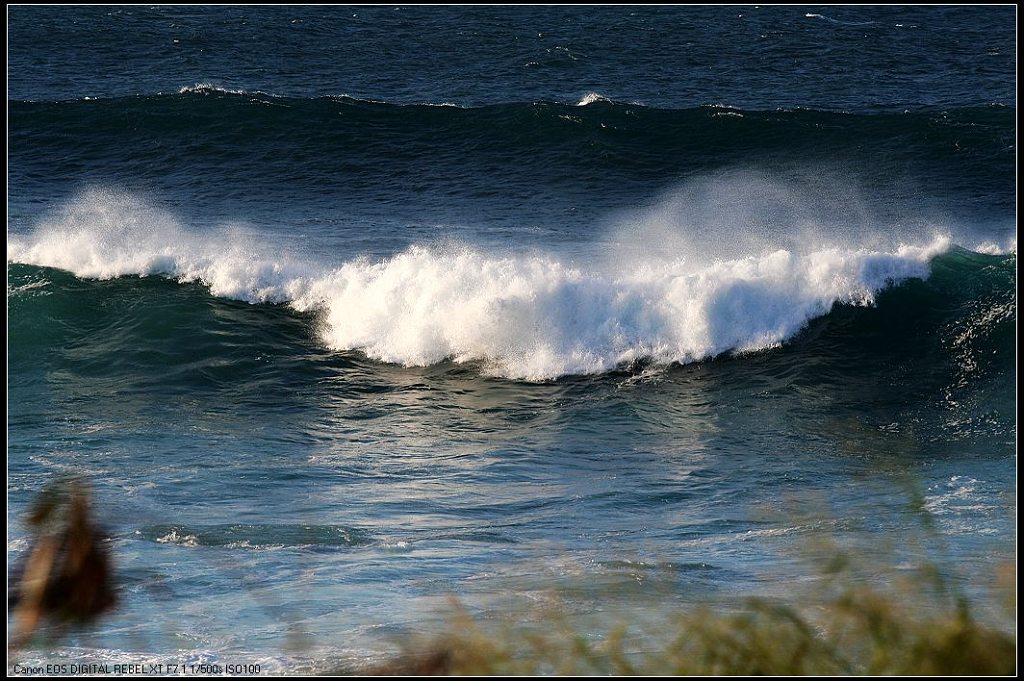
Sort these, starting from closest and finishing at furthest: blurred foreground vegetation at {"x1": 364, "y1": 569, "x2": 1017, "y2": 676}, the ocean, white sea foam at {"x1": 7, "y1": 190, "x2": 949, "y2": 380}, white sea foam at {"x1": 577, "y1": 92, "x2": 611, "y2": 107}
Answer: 1. blurred foreground vegetation at {"x1": 364, "y1": 569, "x2": 1017, "y2": 676}
2. the ocean
3. white sea foam at {"x1": 7, "y1": 190, "x2": 949, "y2": 380}
4. white sea foam at {"x1": 577, "y1": 92, "x2": 611, "y2": 107}

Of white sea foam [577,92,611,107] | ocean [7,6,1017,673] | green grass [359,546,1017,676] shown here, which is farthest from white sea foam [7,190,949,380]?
white sea foam [577,92,611,107]

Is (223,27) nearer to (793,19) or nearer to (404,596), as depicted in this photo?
(793,19)

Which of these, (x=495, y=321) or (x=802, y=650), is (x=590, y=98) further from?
(x=802, y=650)

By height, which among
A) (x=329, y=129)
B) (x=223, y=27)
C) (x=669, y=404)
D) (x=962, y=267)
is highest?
(x=223, y=27)

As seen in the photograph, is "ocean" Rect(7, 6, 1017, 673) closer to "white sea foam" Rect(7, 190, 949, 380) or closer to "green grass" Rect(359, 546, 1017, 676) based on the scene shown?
"white sea foam" Rect(7, 190, 949, 380)

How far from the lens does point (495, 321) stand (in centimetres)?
1198

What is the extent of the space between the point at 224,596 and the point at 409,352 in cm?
676

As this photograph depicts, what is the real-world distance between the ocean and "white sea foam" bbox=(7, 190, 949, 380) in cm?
5

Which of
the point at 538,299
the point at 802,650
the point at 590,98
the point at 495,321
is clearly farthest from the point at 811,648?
the point at 590,98

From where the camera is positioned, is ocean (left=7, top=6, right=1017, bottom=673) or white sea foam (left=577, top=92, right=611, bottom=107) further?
white sea foam (left=577, top=92, right=611, bottom=107)

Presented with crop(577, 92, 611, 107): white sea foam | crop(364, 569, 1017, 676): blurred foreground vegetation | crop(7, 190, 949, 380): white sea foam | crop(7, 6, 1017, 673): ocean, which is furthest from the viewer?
crop(577, 92, 611, 107): white sea foam

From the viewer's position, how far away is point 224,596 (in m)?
5.24

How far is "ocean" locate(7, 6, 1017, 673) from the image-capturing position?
5.86 metres

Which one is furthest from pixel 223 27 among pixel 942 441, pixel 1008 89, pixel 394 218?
pixel 942 441
